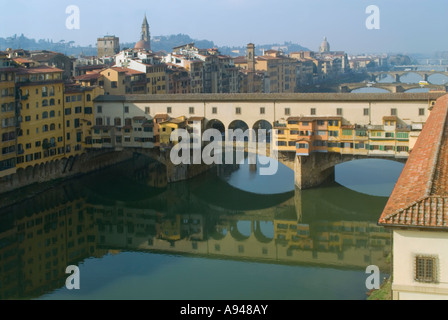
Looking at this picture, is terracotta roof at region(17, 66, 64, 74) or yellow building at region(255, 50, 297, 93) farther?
yellow building at region(255, 50, 297, 93)

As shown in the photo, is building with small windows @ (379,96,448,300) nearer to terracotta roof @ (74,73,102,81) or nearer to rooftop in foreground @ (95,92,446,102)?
rooftop in foreground @ (95,92,446,102)

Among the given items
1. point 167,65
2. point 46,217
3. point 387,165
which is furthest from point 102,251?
point 167,65

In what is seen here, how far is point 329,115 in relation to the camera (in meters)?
29.7

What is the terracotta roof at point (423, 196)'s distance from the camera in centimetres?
1020

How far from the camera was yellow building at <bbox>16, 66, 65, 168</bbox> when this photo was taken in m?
29.0

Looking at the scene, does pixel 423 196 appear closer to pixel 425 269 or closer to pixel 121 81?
pixel 425 269

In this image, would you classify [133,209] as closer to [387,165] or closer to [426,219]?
[387,165]

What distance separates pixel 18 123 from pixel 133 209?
6340 mm

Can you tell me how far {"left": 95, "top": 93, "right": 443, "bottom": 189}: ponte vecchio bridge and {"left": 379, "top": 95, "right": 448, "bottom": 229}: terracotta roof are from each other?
46.6 feet

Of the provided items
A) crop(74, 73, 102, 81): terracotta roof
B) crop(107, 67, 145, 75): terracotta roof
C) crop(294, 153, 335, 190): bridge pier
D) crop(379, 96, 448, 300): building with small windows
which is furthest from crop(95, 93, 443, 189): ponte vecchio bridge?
crop(379, 96, 448, 300): building with small windows

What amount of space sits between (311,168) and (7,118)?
1332 centimetres

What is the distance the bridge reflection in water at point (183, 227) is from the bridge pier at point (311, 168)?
1.63 ft

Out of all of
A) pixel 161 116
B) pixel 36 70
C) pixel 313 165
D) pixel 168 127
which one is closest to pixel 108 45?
pixel 161 116

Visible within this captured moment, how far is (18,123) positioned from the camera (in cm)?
2867
